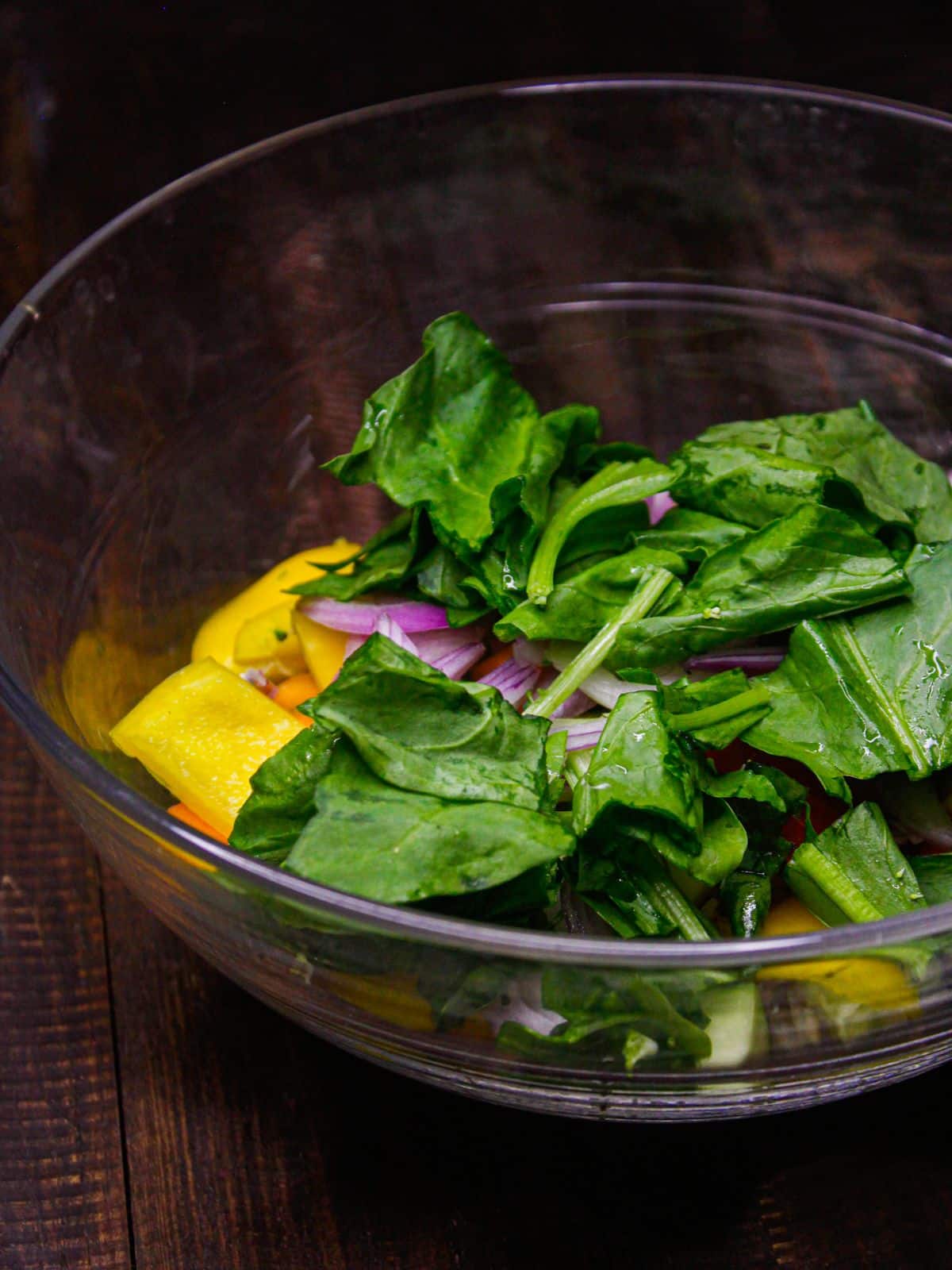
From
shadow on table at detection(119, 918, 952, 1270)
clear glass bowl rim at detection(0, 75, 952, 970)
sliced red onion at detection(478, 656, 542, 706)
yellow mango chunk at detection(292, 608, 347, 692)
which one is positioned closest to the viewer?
clear glass bowl rim at detection(0, 75, 952, 970)

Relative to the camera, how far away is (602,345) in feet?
5.90

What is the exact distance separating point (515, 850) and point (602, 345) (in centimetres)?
91

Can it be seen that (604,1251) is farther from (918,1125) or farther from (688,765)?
(688,765)

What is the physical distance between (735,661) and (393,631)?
0.32 m

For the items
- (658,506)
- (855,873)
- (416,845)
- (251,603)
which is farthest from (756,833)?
(251,603)

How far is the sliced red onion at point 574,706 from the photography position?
1312 mm

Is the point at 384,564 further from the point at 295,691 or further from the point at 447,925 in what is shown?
the point at 447,925

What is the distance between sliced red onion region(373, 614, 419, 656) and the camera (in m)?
1.38

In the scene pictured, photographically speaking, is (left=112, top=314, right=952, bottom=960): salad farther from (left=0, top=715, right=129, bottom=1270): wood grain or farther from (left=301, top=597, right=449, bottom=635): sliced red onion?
(left=0, top=715, right=129, bottom=1270): wood grain

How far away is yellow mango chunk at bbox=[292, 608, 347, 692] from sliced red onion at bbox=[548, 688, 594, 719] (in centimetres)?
25

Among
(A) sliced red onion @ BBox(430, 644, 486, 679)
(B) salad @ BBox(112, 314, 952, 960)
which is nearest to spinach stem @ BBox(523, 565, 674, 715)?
(B) salad @ BBox(112, 314, 952, 960)

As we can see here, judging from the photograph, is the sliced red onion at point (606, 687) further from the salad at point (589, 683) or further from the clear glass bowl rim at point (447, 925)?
the clear glass bowl rim at point (447, 925)

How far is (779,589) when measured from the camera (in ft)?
4.29

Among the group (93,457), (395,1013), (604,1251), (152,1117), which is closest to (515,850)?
(395,1013)
